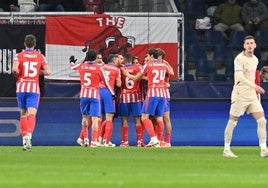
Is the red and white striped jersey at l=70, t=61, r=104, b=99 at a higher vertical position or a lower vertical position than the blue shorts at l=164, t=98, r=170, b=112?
higher

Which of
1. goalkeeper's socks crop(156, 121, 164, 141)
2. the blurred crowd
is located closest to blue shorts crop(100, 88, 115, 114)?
goalkeeper's socks crop(156, 121, 164, 141)

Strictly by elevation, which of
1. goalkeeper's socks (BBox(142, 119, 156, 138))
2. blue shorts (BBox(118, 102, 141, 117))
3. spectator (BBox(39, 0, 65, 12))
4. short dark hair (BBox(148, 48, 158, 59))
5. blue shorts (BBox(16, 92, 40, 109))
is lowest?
goalkeeper's socks (BBox(142, 119, 156, 138))

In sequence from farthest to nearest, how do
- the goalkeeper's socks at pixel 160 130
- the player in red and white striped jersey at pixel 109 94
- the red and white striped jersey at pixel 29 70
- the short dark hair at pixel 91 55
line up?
1. the player in red and white striped jersey at pixel 109 94
2. the goalkeeper's socks at pixel 160 130
3. the short dark hair at pixel 91 55
4. the red and white striped jersey at pixel 29 70

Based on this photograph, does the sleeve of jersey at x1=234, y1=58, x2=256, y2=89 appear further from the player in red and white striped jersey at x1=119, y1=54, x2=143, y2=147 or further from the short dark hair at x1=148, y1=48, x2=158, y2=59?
the player in red and white striped jersey at x1=119, y1=54, x2=143, y2=147

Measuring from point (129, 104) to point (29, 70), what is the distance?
487 centimetres

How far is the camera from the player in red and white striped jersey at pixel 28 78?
755 inches

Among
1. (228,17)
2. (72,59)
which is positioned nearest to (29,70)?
(72,59)

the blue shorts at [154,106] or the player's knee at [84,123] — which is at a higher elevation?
the blue shorts at [154,106]

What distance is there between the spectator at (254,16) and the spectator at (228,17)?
0.69ft

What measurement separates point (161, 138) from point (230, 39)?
712 cm

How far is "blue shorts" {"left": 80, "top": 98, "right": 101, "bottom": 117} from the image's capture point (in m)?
22.3

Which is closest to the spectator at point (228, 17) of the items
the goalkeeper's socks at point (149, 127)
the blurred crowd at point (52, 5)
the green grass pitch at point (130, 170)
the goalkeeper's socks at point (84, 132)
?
the blurred crowd at point (52, 5)

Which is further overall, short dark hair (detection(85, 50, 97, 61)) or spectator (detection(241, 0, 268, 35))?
spectator (detection(241, 0, 268, 35))

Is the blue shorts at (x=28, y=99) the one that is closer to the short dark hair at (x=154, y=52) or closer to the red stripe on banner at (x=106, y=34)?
the short dark hair at (x=154, y=52)
